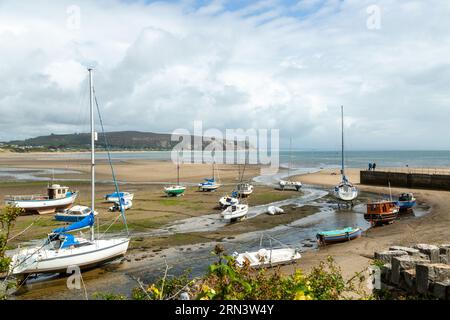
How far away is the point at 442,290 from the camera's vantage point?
7566mm

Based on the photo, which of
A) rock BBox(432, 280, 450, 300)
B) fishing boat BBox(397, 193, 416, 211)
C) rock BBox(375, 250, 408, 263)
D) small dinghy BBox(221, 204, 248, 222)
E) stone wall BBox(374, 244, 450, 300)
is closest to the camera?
rock BBox(432, 280, 450, 300)

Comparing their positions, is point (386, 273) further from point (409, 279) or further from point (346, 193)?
point (346, 193)

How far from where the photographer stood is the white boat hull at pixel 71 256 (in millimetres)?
17156

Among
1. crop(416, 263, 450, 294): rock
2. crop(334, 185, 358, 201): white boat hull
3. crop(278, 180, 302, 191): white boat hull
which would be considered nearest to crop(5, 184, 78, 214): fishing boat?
crop(278, 180, 302, 191): white boat hull

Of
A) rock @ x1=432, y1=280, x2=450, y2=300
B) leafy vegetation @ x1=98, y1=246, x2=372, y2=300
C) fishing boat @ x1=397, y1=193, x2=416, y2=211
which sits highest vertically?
leafy vegetation @ x1=98, y1=246, x2=372, y2=300

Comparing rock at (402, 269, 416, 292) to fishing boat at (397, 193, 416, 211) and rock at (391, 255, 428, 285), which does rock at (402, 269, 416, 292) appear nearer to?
rock at (391, 255, 428, 285)

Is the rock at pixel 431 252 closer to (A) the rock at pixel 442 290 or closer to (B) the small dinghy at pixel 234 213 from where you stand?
(A) the rock at pixel 442 290

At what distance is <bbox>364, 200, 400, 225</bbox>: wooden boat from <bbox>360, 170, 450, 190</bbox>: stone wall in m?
21.5

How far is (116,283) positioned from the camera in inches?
682

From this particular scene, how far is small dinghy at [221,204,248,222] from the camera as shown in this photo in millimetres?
31078

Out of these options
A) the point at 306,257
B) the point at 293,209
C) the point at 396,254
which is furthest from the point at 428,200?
the point at 396,254

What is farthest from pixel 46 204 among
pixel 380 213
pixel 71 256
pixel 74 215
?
pixel 380 213
